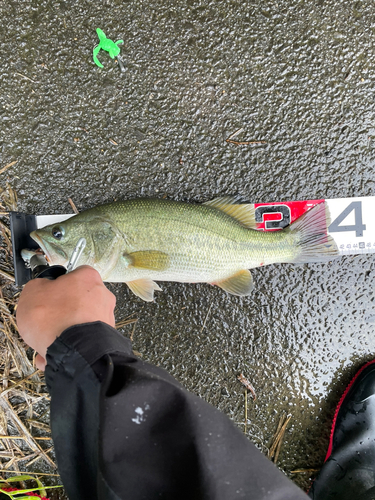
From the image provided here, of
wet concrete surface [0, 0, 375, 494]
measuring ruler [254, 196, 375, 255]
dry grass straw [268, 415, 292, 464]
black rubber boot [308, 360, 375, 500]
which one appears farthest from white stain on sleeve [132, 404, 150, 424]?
black rubber boot [308, 360, 375, 500]

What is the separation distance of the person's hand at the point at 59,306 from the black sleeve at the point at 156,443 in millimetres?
240

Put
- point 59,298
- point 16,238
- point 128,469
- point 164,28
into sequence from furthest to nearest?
point 164,28
point 16,238
point 59,298
point 128,469

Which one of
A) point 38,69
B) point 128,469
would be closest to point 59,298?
point 128,469

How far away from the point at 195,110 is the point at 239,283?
43.2 inches

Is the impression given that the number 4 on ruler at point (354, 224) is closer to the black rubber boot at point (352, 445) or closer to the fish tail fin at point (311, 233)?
the fish tail fin at point (311, 233)

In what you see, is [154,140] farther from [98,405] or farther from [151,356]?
[98,405]

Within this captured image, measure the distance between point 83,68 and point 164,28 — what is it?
555 millimetres

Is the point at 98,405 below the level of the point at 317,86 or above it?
below

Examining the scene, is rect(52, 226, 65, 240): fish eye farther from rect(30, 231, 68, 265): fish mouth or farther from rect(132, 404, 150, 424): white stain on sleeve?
rect(132, 404, 150, 424): white stain on sleeve

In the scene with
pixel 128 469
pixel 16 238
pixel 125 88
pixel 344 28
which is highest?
pixel 344 28

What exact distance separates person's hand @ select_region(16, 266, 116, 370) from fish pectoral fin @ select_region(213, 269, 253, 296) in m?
0.76

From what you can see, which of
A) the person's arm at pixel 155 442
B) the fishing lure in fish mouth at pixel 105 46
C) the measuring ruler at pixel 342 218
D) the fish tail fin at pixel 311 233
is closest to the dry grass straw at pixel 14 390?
the fishing lure in fish mouth at pixel 105 46

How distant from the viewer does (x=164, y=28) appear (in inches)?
81.9

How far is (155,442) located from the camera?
0.94m
